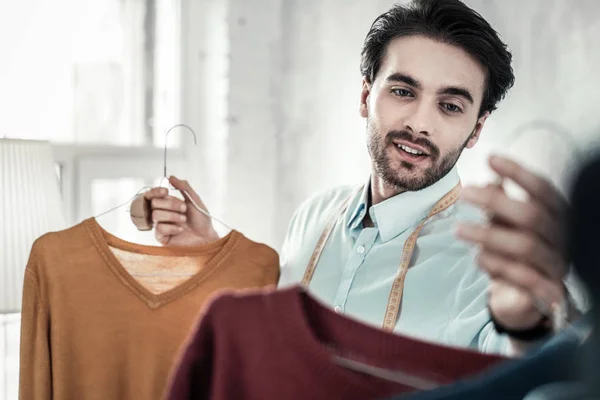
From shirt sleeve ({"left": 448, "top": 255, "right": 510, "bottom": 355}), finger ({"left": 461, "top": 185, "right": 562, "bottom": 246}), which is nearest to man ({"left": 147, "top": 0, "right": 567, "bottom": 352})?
shirt sleeve ({"left": 448, "top": 255, "right": 510, "bottom": 355})

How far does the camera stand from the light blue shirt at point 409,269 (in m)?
1.29

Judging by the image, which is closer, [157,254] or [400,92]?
[157,254]

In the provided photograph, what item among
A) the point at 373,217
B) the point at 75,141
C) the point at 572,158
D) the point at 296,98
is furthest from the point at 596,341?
the point at 296,98

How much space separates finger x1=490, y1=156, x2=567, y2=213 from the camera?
1.98ft

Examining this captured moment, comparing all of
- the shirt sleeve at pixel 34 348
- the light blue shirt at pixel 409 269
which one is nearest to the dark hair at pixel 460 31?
the light blue shirt at pixel 409 269

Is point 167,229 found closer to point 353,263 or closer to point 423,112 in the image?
point 353,263

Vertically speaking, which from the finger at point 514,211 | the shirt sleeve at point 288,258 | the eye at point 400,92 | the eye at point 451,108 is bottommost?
the shirt sleeve at point 288,258

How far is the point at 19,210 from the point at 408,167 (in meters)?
0.86

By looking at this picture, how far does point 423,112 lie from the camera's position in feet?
4.51

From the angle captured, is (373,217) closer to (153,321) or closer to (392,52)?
(392,52)

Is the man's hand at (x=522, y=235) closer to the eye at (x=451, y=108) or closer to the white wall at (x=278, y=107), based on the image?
the eye at (x=451, y=108)

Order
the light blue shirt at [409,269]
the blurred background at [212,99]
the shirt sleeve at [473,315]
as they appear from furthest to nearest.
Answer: the blurred background at [212,99] < the light blue shirt at [409,269] < the shirt sleeve at [473,315]

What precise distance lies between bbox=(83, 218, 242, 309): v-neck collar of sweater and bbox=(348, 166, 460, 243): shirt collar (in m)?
0.33

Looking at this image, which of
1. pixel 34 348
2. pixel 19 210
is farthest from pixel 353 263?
pixel 19 210
